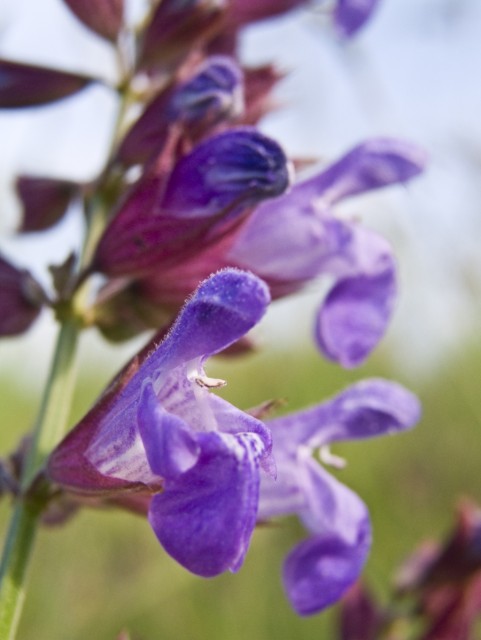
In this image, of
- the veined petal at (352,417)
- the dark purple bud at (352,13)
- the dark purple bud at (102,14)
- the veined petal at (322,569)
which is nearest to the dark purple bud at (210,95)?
the dark purple bud at (102,14)

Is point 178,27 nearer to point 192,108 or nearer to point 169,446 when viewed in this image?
point 192,108

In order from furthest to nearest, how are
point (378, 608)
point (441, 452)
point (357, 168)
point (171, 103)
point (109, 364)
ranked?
point (441, 452) < point (109, 364) < point (378, 608) < point (357, 168) < point (171, 103)

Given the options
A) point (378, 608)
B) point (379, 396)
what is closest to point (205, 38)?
point (379, 396)

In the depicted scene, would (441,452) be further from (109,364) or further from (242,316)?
(242,316)

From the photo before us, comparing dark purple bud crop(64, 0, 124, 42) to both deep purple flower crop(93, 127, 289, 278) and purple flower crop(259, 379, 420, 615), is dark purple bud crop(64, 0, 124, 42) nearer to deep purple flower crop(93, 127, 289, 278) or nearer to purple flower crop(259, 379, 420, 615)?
deep purple flower crop(93, 127, 289, 278)

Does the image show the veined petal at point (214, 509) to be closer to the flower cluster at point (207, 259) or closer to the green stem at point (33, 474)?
the flower cluster at point (207, 259)

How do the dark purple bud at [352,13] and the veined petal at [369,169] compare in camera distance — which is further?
the dark purple bud at [352,13]

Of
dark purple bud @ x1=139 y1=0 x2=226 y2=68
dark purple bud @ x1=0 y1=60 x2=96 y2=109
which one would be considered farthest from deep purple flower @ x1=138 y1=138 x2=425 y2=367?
dark purple bud @ x1=0 y1=60 x2=96 y2=109
